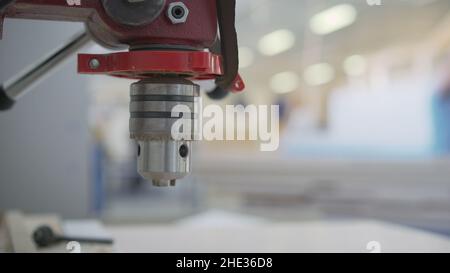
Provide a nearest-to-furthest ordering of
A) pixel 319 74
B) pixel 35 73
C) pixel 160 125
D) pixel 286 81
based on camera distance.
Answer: pixel 160 125, pixel 35 73, pixel 319 74, pixel 286 81

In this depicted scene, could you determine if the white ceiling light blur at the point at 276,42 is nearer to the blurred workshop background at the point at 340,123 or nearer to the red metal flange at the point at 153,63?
the blurred workshop background at the point at 340,123

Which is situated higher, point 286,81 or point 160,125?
point 286,81

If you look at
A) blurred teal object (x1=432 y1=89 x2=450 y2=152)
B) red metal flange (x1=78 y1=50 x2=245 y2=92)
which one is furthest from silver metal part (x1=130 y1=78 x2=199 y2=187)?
blurred teal object (x1=432 y1=89 x2=450 y2=152)

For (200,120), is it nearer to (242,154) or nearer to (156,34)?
(156,34)

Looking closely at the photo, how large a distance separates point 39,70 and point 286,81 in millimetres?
3047

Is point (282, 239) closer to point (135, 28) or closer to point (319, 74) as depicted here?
point (135, 28)

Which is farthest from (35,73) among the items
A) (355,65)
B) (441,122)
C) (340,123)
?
(355,65)

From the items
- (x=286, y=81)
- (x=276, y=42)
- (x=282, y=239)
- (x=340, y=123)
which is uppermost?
(x=276, y=42)

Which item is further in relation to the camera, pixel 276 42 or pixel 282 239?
pixel 276 42

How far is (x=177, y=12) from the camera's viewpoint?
17.4 inches

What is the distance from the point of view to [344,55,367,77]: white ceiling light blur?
10.1 ft
